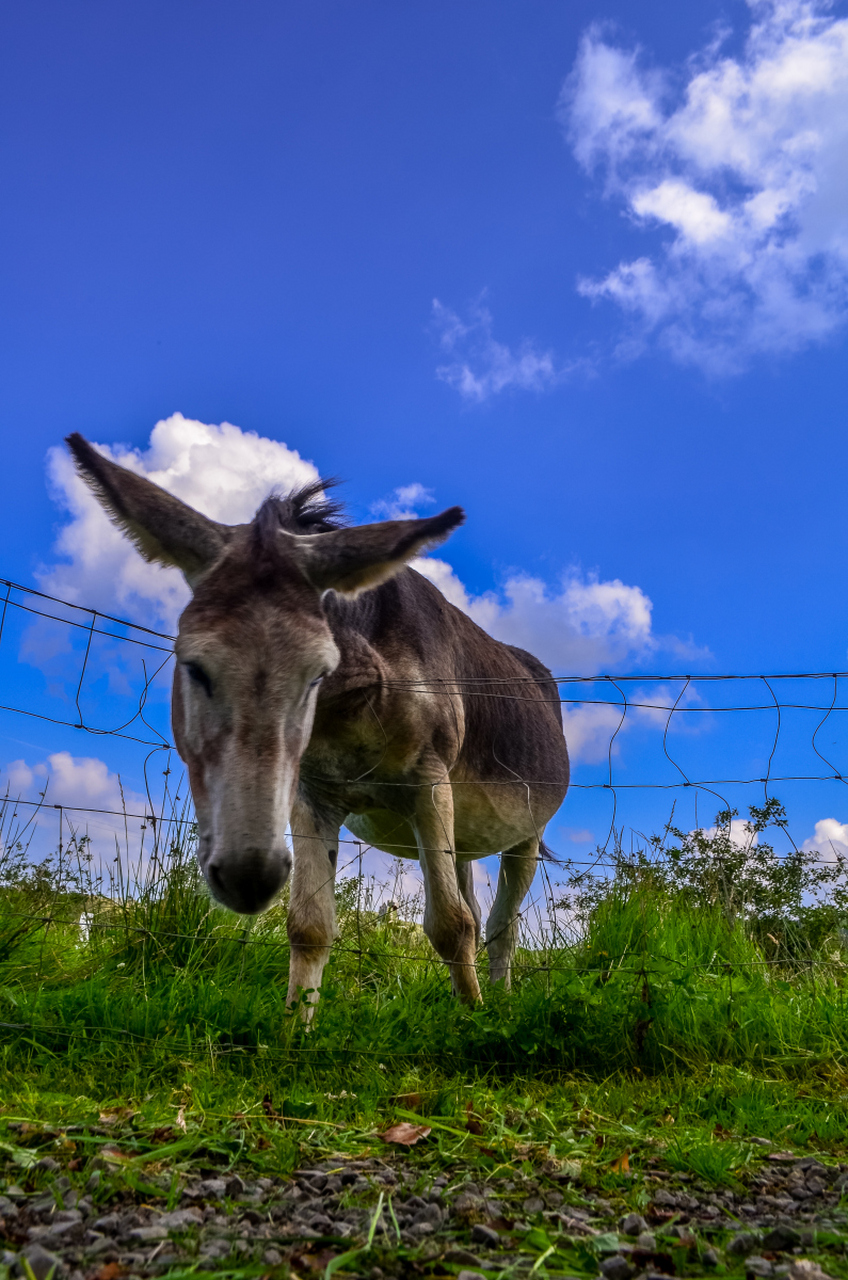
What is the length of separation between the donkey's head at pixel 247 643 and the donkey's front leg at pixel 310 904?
1626 mm

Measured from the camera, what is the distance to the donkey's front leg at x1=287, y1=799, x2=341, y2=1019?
17.4 ft

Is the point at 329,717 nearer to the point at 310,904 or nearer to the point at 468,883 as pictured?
the point at 310,904

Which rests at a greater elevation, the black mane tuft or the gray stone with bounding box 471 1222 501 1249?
the black mane tuft

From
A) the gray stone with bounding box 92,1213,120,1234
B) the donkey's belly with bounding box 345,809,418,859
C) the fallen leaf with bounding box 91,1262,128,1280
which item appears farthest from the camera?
the donkey's belly with bounding box 345,809,418,859

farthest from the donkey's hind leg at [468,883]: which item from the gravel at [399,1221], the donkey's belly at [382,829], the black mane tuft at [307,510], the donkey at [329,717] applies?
the gravel at [399,1221]

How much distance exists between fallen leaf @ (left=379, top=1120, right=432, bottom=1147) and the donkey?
979 millimetres

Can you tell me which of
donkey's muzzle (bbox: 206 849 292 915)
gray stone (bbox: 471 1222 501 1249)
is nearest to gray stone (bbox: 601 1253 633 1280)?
gray stone (bbox: 471 1222 501 1249)

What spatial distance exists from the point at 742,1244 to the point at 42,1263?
6.02ft

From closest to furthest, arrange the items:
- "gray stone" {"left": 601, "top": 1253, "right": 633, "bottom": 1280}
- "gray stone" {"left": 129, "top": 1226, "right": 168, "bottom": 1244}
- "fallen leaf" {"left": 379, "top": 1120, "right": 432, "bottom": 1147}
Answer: "gray stone" {"left": 601, "top": 1253, "right": 633, "bottom": 1280}
"gray stone" {"left": 129, "top": 1226, "right": 168, "bottom": 1244}
"fallen leaf" {"left": 379, "top": 1120, "right": 432, "bottom": 1147}

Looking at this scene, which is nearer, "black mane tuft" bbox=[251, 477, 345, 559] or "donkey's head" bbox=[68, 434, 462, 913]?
"donkey's head" bbox=[68, 434, 462, 913]

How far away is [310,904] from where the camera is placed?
5.36 m

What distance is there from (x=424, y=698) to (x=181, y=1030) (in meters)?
2.33

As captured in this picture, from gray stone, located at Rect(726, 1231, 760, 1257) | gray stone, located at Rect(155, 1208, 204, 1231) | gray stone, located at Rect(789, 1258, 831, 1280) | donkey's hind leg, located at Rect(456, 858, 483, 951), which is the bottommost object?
gray stone, located at Rect(155, 1208, 204, 1231)

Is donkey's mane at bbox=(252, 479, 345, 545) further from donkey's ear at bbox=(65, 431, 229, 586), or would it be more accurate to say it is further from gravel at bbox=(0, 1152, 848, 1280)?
gravel at bbox=(0, 1152, 848, 1280)
